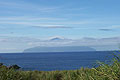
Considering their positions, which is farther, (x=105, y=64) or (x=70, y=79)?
(x=70, y=79)

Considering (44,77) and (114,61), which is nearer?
(114,61)

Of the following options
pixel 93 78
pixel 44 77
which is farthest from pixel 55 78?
pixel 93 78

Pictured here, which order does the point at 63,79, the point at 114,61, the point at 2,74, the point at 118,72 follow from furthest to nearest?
the point at 63,79, the point at 2,74, the point at 114,61, the point at 118,72

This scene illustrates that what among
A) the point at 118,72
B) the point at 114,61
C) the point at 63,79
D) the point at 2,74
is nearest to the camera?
the point at 118,72

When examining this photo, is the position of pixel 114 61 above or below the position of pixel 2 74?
above

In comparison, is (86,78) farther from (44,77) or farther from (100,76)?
(44,77)

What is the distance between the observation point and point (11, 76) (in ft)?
39.1

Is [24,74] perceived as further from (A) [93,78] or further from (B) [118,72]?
(B) [118,72]

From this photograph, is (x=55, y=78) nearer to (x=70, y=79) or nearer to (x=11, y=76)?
(x=70, y=79)

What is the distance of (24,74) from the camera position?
13.3 m

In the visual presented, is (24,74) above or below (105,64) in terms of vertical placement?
below

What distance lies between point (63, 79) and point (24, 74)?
8.68 feet

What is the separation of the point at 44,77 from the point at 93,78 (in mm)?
4164

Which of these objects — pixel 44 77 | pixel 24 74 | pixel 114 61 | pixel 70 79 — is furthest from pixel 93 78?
pixel 24 74
